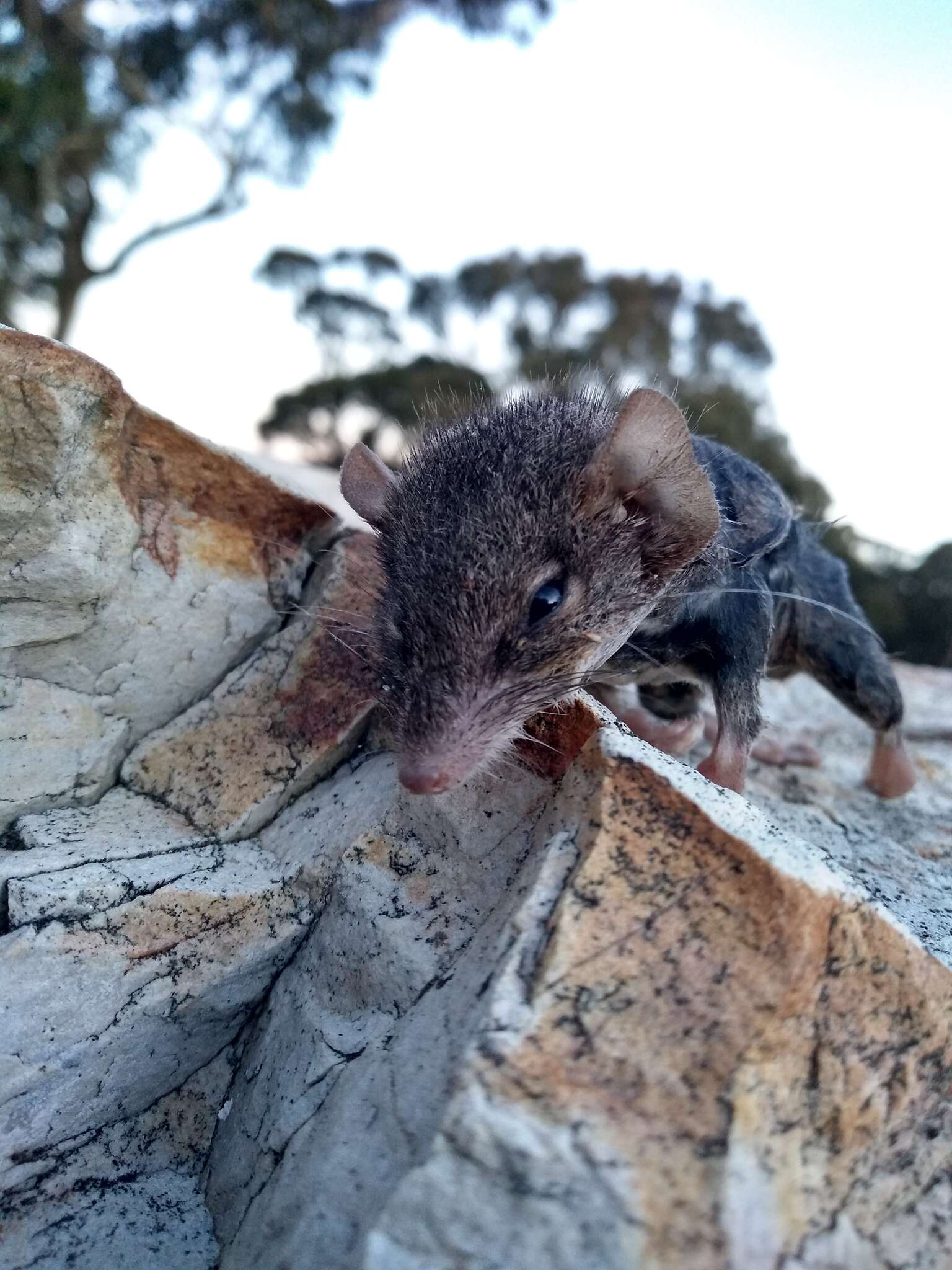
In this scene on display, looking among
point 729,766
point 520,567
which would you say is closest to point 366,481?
point 520,567

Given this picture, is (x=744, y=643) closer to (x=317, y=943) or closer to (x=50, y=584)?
(x=317, y=943)

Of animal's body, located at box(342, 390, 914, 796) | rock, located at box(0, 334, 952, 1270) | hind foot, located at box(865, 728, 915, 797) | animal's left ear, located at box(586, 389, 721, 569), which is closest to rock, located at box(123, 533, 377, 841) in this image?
rock, located at box(0, 334, 952, 1270)

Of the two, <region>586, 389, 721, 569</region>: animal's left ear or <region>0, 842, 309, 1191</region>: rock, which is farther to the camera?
<region>586, 389, 721, 569</region>: animal's left ear

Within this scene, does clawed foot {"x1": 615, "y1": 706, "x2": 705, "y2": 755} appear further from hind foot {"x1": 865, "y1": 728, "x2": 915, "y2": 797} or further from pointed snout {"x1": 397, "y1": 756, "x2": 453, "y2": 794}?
Result: pointed snout {"x1": 397, "y1": 756, "x2": 453, "y2": 794}

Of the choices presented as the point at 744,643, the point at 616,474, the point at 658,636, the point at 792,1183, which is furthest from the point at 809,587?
the point at 792,1183

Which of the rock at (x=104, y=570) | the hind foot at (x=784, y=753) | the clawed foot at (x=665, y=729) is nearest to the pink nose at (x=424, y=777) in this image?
the rock at (x=104, y=570)

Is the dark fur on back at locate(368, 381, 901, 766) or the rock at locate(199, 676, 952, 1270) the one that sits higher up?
the dark fur on back at locate(368, 381, 901, 766)

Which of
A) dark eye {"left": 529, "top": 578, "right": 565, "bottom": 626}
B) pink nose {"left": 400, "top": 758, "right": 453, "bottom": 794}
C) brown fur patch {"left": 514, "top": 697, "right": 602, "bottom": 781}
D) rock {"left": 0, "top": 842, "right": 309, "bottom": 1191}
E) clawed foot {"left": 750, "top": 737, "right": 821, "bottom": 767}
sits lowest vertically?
rock {"left": 0, "top": 842, "right": 309, "bottom": 1191}
